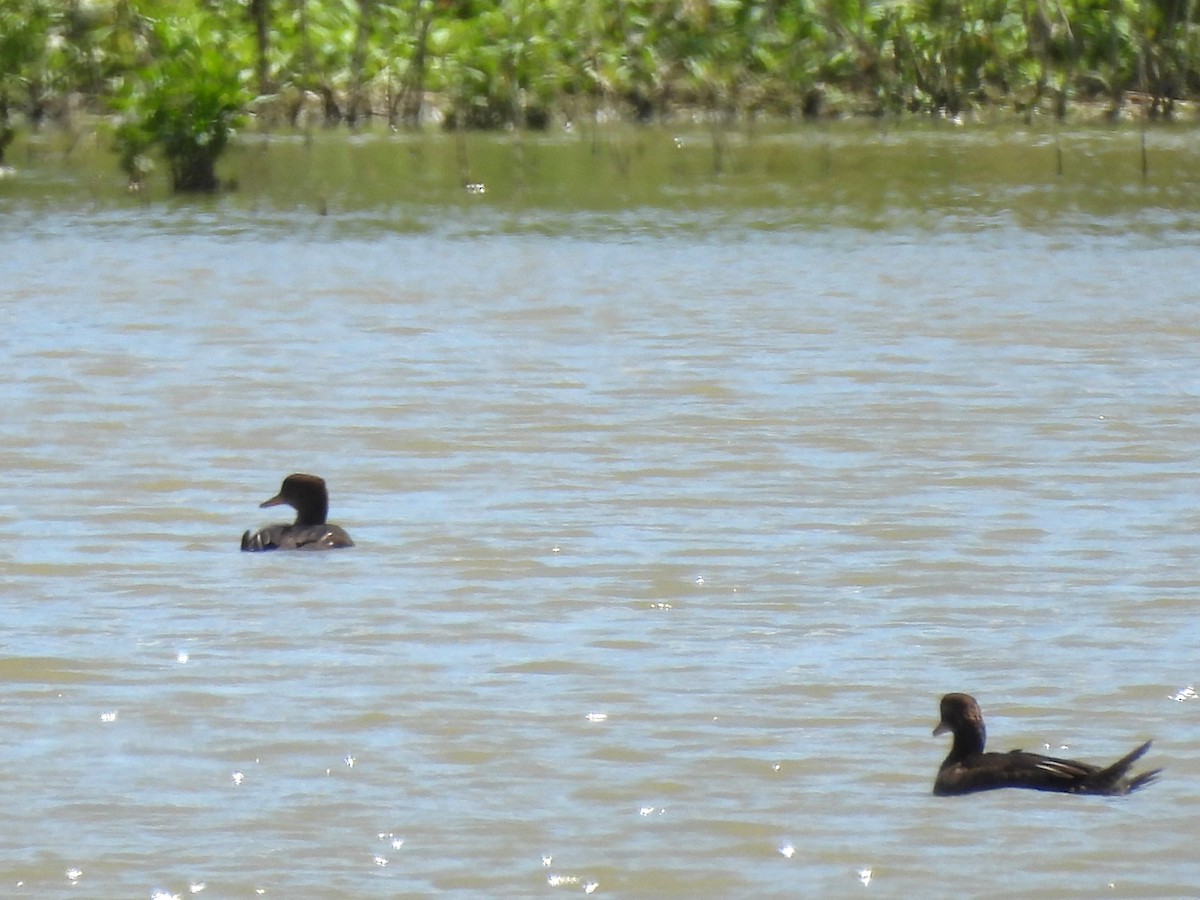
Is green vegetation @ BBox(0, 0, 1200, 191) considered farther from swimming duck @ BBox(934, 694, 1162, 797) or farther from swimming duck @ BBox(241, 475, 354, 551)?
swimming duck @ BBox(934, 694, 1162, 797)

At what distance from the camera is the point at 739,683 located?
248 inches

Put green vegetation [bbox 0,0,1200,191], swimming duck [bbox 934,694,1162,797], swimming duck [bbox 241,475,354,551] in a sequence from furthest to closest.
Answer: green vegetation [bbox 0,0,1200,191], swimming duck [bbox 241,475,354,551], swimming duck [bbox 934,694,1162,797]

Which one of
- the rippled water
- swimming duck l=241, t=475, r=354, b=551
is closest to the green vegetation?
the rippled water

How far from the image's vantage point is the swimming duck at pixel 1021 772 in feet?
17.3

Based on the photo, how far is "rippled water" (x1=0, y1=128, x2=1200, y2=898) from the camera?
5.14 metres

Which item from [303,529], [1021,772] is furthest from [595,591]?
[1021,772]

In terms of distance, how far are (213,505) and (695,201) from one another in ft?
42.1

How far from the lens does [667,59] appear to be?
1193 inches

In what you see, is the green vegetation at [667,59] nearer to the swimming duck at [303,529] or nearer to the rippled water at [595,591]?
A: the rippled water at [595,591]

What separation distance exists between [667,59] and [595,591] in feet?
76.7

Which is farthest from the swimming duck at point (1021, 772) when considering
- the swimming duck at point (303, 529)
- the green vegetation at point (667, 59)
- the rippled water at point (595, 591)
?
the green vegetation at point (667, 59)

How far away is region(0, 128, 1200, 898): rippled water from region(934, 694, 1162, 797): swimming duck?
0.14 feet

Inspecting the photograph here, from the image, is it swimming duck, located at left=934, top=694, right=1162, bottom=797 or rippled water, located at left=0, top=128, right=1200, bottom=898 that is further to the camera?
swimming duck, located at left=934, top=694, right=1162, bottom=797

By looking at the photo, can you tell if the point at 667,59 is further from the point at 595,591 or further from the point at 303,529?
the point at 595,591
